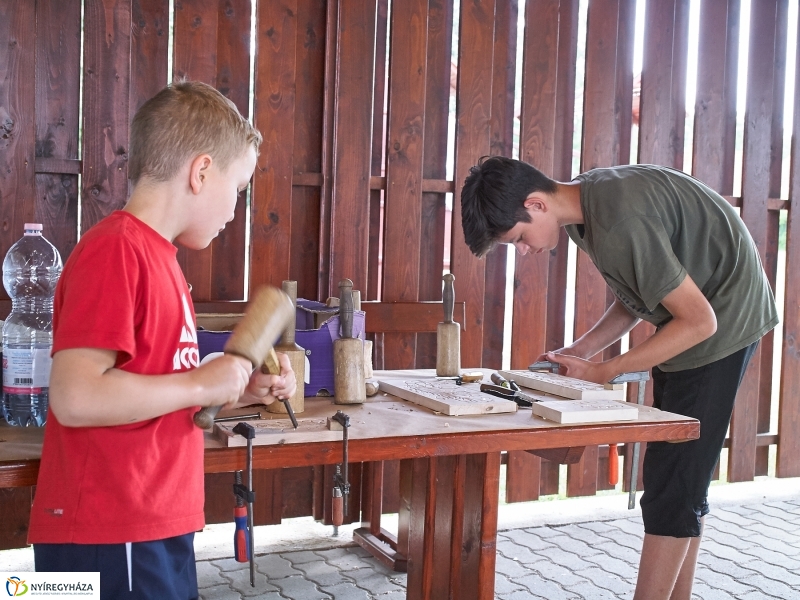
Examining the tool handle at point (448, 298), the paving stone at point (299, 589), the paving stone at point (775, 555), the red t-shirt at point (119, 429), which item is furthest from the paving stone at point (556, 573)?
the red t-shirt at point (119, 429)

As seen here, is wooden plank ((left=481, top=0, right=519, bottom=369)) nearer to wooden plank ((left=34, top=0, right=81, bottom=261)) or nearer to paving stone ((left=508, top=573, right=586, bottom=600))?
paving stone ((left=508, top=573, right=586, bottom=600))

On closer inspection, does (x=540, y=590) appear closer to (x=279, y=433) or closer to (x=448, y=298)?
(x=448, y=298)

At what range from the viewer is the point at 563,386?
2.48m

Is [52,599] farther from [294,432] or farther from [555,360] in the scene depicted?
[555,360]

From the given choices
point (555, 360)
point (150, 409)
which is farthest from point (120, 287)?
point (555, 360)

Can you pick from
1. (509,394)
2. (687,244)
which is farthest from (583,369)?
(687,244)

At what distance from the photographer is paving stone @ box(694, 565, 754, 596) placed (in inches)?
134

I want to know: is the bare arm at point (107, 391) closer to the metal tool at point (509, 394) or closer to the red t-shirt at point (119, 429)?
the red t-shirt at point (119, 429)

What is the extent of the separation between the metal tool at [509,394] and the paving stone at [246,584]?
1485 mm

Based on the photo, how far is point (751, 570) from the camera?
3.62 metres

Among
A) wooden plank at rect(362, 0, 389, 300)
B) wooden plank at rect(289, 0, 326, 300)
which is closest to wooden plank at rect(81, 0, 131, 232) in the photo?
wooden plank at rect(289, 0, 326, 300)

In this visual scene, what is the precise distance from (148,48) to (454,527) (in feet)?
8.22

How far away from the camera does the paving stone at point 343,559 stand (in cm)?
361

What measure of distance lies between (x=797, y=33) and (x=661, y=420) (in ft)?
11.8
